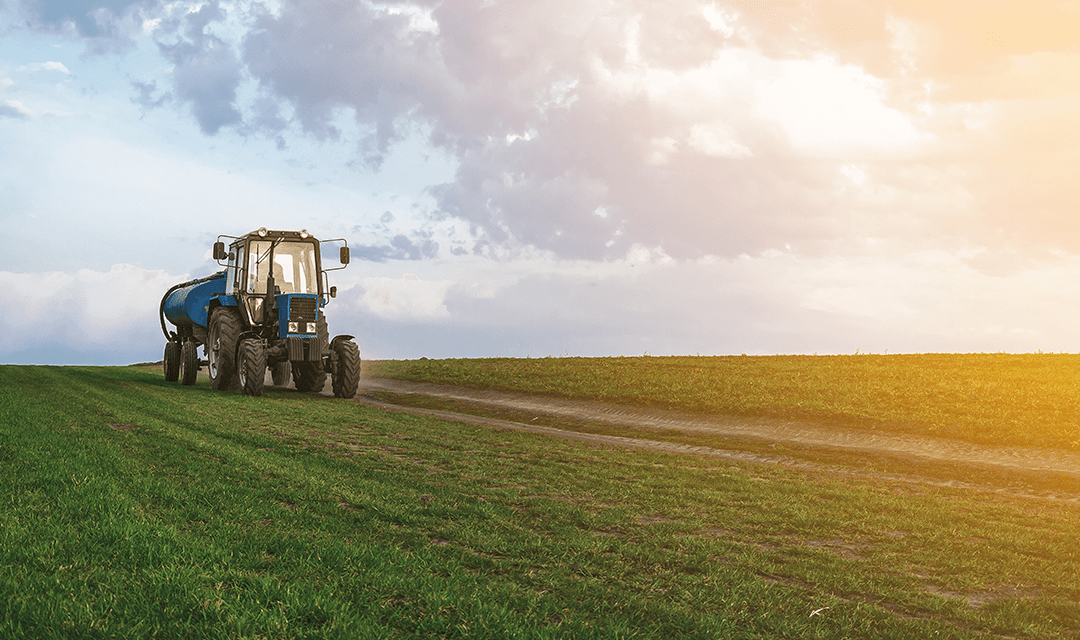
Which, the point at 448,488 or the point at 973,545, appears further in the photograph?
the point at 448,488

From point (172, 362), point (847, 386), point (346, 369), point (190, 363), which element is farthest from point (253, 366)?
point (847, 386)

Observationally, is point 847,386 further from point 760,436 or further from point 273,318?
point 273,318

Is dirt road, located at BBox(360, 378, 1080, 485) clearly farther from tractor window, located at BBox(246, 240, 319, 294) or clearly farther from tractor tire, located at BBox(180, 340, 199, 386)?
tractor tire, located at BBox(180, 340, 199, 386)

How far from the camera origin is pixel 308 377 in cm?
2445

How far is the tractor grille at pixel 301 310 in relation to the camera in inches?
860

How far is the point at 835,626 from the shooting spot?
5273mm

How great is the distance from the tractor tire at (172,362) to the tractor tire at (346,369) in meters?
9.87

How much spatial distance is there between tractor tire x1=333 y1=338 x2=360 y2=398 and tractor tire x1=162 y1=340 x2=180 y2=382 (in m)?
9.87

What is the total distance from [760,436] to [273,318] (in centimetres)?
1429

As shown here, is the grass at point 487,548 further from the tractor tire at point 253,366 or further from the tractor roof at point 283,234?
the tractor roof at point 283,234

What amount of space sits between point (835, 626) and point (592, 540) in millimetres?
2316

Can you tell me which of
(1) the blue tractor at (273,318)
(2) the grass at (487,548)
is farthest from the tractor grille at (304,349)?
(2) the grass at (487,548)

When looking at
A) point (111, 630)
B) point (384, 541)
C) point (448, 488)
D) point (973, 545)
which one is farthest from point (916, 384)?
point (111, 630)

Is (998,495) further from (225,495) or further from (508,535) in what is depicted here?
(225,495)
